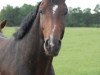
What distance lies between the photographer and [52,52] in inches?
187

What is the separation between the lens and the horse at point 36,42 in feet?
16.1

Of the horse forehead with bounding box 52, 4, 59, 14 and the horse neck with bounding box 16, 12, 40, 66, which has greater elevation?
Result: the horse forehead with bounding box 52, 4, 59, 14

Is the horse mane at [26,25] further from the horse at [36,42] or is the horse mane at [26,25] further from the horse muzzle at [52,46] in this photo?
the horse muzzle at [52,46]

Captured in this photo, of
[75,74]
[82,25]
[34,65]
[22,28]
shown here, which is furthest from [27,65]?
[82,25]

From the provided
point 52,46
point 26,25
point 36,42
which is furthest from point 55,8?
point 26,25

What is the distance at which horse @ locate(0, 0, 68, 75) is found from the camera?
16.1ft

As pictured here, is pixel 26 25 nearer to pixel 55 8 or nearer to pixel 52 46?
pixel 55 8

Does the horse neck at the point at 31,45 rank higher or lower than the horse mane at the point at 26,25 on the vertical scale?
lower

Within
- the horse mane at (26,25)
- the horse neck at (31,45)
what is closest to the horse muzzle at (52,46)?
the horse neck at (31,45)

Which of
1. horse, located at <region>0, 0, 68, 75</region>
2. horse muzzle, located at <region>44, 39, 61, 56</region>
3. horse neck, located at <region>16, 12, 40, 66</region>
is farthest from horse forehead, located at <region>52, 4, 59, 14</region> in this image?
horse neck, located at <region>16, 12, 40, 66</region>

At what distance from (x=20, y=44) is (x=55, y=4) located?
1.27 m

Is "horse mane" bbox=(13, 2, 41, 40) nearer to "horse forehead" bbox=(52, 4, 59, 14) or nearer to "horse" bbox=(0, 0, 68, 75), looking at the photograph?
"horse" bbox=(0, 0, 68, 75)

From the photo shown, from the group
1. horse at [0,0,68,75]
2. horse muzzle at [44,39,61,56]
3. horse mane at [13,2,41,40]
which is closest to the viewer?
horse muzzle at [44,39,61,56]

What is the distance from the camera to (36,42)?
5695 mm
